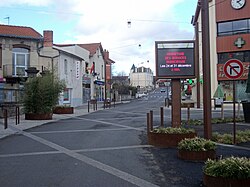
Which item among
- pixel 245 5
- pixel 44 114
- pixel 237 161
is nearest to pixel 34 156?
pixel 237 161

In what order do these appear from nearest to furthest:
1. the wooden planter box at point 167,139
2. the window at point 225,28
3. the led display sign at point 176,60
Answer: the wooden planter box at point 167,139 → the led display sign at point 176,60 → the window at point 225,28

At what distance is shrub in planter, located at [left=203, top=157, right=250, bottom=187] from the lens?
5758mm

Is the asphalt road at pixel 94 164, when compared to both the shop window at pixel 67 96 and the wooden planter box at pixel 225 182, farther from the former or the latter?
the shop window at pixel 67 96

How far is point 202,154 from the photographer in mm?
8609

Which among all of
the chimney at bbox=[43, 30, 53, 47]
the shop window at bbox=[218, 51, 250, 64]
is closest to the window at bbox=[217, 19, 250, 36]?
the shop window at bbox=[218, 51, 250, 64]

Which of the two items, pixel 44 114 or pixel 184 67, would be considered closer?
pixel 184 67

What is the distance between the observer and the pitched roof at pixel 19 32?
3238cm

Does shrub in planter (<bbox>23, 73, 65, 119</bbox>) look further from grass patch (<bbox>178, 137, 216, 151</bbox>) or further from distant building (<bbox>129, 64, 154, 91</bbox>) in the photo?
distant building (<bbox>129, 64, 154, 91</bbox>)

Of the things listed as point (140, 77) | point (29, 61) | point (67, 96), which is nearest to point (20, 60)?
point (29, 61)

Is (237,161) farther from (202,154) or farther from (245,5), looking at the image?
(245,5)

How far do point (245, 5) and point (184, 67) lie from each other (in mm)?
27193

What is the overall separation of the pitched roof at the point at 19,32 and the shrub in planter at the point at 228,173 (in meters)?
28.7

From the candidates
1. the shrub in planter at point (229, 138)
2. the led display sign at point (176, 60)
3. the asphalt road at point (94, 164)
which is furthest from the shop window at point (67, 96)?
the shrub in planter at point (229, 138)

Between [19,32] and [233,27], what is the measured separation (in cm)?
2170
